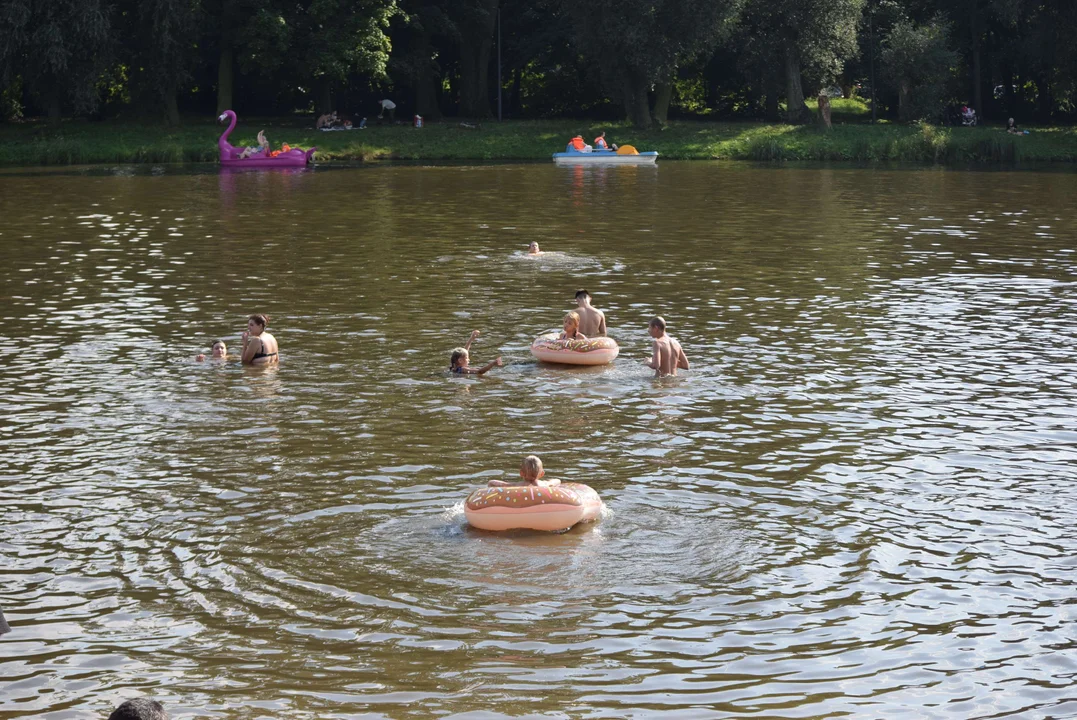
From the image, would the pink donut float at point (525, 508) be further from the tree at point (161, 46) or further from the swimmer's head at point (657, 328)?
the tree at point (161, 46)

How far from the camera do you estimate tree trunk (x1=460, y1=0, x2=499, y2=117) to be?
66500 millimetres

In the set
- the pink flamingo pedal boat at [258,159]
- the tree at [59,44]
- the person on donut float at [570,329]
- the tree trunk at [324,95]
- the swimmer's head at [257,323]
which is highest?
the tree at [59,44]

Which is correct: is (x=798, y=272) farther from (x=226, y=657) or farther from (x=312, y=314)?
(x=226, y=657)

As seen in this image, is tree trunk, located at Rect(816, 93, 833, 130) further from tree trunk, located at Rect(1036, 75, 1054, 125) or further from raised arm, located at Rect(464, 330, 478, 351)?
raised arm, located at Rect(464, 330, 478, 351)

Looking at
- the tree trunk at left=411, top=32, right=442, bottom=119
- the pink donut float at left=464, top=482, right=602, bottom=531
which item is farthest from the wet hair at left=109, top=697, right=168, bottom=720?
the tree trunk at left=411, top=32, right=442, bottom=119

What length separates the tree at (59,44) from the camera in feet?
168

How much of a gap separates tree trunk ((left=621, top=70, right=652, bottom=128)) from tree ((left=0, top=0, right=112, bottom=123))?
72.1 feet

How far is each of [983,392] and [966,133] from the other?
42819 mm

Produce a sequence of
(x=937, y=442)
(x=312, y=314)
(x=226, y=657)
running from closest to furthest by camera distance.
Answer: (x=226, y=657), (x=937, y=442), (x=312, y=314)

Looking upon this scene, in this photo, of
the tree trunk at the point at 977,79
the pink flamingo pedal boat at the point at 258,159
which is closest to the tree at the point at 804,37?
the tree trunk at the point at 977,79

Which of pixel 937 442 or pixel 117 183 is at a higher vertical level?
pixel 117 183

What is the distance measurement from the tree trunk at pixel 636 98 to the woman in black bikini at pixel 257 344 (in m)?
44.9

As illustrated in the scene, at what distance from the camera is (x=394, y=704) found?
356 inches

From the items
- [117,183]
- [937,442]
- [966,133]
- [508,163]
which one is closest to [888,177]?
[966,133]
